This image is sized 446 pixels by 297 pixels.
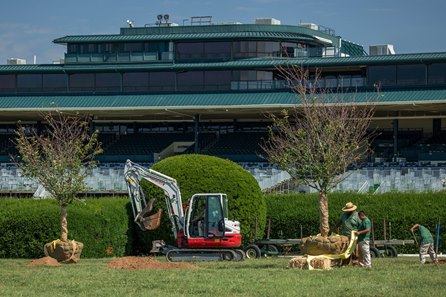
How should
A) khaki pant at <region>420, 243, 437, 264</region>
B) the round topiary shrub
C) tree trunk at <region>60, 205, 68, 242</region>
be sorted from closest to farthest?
khaki pant at <region>420, 243, 437, 264</region>
tree trunk at <region>60, 205, 68, 242</region>
the round topiary shrub

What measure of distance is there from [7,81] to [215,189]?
36442 mm

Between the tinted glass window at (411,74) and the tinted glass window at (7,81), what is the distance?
79.6 feet

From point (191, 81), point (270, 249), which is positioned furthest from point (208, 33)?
point (270, 249)

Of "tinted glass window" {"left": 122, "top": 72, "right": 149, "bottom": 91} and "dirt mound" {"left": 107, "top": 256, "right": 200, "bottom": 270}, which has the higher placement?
"tinted glass window" {"left": 122, "top": 72, "right": 149, "bottom": 91}

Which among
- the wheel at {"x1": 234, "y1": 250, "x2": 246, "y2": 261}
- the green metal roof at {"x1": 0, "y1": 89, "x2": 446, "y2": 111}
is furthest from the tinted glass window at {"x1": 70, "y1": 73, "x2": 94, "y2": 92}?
the wheel at {"x1": 234, "y1": 250, "x2": 246, "y2": 261}

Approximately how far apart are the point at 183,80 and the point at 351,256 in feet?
134

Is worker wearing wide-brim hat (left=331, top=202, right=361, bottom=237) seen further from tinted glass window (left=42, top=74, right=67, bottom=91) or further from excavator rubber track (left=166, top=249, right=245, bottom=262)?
tinted glass window (left=42, top=74, right=67, bottom=91)

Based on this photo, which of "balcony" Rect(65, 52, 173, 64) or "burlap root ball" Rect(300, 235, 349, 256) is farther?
"balcony" Rect(65, 52, 173, 64)

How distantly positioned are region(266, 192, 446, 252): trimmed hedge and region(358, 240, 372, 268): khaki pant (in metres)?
9.84

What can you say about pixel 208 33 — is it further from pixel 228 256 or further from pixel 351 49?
pixel 228 256

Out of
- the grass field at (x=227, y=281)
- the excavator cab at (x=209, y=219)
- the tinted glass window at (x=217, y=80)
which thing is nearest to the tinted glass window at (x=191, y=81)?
the tinted glass window at (x=217, y=80)

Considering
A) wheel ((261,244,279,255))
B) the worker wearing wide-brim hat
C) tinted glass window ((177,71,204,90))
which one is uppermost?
tinted glass window ((177,71,204,90))

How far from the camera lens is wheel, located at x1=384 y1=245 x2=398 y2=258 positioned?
37575 mm

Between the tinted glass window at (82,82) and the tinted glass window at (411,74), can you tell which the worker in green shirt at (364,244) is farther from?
the tinted glass window at (82,82)
